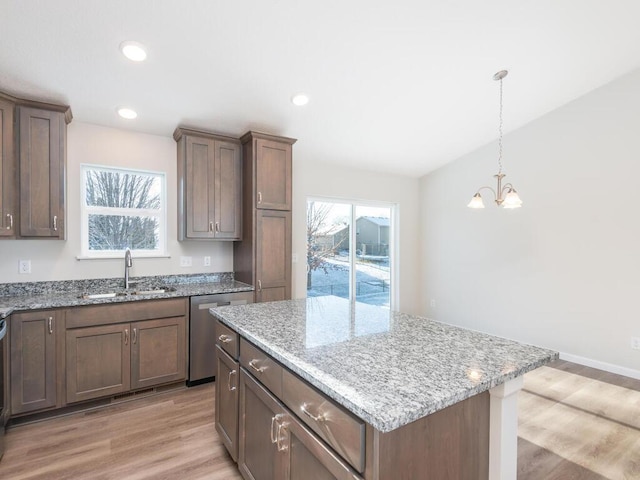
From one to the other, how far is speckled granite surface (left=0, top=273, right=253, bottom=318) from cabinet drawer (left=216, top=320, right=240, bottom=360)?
1.11m

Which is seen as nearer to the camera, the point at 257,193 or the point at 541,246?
the point at 257,193

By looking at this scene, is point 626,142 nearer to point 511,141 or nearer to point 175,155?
point 511,141

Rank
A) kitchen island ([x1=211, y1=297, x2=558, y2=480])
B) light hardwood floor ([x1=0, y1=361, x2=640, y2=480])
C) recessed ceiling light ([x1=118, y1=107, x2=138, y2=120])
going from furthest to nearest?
recessed ceiling light ([x1=118, y1=107, x2=138, y2=120]) < light hardwood floor ([x1=0, y1=361, x2=640, y2=480]) < kitchen island ([x1=211, y1=297, x2=558, y2=480])

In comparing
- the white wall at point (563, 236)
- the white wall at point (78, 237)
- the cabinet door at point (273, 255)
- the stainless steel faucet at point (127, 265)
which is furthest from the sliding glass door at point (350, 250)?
the stainless steel faucet at point (127, 265)

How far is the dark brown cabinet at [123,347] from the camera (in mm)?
2629

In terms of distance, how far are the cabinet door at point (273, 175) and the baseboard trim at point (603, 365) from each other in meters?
3.64

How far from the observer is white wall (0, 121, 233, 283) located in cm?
292

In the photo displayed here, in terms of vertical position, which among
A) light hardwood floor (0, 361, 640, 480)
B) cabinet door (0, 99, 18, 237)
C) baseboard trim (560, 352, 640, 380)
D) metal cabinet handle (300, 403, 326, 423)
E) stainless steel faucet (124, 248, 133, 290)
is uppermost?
cabinet door (0, 99, 18, 237)

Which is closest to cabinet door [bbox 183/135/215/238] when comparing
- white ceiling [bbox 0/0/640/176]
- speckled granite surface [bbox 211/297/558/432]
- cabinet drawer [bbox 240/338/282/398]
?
white ceiling [bbox 0/0/640/176]

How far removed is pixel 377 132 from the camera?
3902 millimetres

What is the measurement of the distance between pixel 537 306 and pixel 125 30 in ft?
16.1

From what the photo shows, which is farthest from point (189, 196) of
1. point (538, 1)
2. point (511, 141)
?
point (511, 141)

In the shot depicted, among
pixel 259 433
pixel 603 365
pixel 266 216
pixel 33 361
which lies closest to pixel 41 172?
pixel 33 361

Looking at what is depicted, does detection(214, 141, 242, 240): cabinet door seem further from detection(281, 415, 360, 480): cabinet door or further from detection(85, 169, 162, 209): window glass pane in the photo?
detection(281, 415, 360, 480): cabinet door
